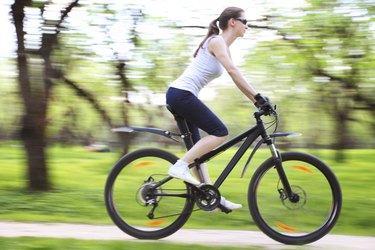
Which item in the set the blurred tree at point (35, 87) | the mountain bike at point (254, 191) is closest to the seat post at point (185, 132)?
the mountain bike at point (254, 191)

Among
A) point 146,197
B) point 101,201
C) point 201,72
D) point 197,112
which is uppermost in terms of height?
point 201,72

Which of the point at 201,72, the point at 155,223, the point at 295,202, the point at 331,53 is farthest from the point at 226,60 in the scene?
the point at 331,53

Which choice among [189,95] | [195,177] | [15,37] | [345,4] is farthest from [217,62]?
[345,4]

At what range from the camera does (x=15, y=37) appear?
8922 mm

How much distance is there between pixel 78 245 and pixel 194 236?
1.19m

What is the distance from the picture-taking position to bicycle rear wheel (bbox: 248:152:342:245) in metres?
5.20

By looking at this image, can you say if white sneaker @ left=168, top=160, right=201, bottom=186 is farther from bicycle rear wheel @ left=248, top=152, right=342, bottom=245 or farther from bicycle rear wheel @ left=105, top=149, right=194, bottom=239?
bicycle rear wheel @ left=248, top=152, right=342, bottom=245

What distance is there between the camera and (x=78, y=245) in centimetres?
513

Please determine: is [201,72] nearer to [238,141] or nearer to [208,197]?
[238,141]

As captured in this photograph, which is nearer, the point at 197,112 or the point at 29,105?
the point at 197,112

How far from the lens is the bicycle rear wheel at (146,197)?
5.38m

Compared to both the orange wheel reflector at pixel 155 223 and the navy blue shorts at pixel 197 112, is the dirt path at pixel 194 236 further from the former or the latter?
the navy blue shorts at pixel 197 112

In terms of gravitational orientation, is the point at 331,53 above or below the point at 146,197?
below

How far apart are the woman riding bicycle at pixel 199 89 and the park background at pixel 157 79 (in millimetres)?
675
